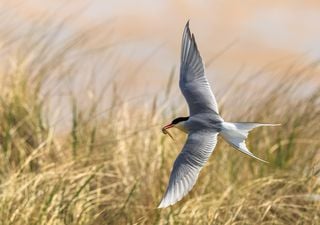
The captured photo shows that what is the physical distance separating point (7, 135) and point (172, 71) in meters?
0.93

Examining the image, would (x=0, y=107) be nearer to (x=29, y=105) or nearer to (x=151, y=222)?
(x=29, y=105)

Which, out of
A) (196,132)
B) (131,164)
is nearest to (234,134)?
(196,132)

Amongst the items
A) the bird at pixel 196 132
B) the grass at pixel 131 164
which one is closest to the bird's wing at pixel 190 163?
the bird at pixel 196 132

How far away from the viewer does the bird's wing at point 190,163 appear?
105 centimetres

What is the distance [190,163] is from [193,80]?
0.17 metres

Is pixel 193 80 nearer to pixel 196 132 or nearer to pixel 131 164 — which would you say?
pixel 196 132

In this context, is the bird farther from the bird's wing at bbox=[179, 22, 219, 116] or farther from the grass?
the grass

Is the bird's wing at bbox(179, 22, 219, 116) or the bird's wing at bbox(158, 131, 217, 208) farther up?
the bird's wing at bbox(179, 22, 219, 116)

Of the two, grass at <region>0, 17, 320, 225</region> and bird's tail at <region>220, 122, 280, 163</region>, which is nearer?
bird's tail at <region>220, 122, 280, 163</region>

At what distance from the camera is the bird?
1.05 m

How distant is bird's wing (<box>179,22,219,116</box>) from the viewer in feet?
3.69

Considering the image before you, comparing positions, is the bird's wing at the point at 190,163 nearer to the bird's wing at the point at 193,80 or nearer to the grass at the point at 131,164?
the bird's wing at the point at 193,80

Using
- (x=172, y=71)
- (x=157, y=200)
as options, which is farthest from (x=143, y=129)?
(x=157, y=200)

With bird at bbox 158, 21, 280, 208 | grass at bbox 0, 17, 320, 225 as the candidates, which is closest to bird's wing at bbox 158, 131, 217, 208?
bird at bbox 158, 21, 280, 208
